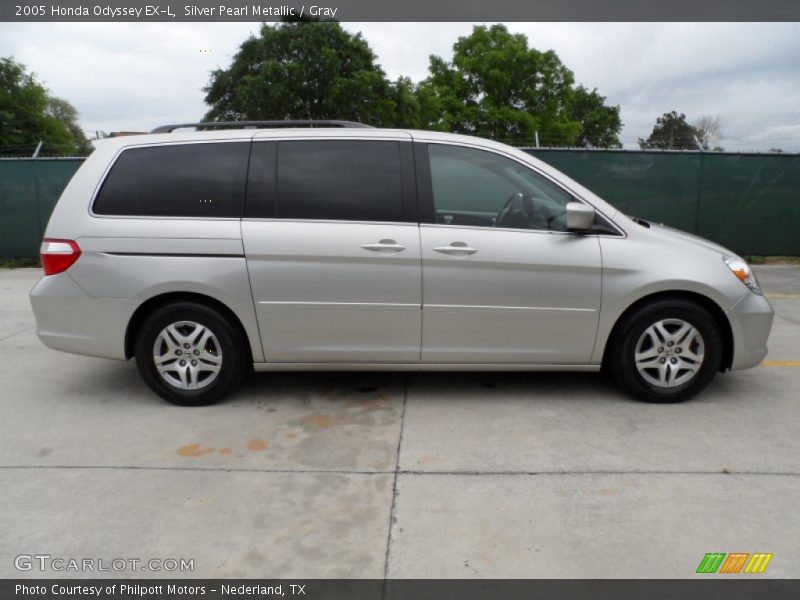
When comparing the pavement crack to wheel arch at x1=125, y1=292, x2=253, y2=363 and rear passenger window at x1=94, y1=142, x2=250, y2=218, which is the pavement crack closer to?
wheel arch at x1=125, y1=292, x2=253, y2=363

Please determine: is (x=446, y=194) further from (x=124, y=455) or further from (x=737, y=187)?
(x=737, y=187)

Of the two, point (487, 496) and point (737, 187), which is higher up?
point (737, 187)

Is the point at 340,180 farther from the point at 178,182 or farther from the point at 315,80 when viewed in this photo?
the point at 315,80

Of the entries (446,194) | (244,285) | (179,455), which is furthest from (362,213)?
(179,455)

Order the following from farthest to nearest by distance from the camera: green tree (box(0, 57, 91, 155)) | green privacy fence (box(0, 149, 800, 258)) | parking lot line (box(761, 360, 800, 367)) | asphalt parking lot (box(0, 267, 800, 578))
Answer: green tree (box(0, 57, 91, 155))
green privacy fence (box(0, 149, 800, 258))
parking lot line (box(761, 360, 800, 367))
asphalt parking lot (box(0, 267, 800, 578))

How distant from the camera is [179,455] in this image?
3.60m

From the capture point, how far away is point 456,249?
13.4ft

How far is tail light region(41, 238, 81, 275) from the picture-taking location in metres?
4.18

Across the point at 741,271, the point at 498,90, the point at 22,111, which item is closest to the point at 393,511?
the point at 741,271

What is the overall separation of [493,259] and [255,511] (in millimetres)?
2107

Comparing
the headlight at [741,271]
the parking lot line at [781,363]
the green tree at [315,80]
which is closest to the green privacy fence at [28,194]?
the headlight at [741,271]

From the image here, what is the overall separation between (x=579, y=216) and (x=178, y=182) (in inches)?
104

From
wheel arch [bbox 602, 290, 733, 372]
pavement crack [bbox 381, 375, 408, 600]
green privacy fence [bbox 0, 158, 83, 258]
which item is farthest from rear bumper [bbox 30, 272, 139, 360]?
green privacy fence [bbox 0, 158, 83, 258]

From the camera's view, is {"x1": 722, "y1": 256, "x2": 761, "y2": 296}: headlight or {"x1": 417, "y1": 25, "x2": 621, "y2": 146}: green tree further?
{"x1": 417, "y1": 25, "x2": 621, "y2": 146}: green tree
